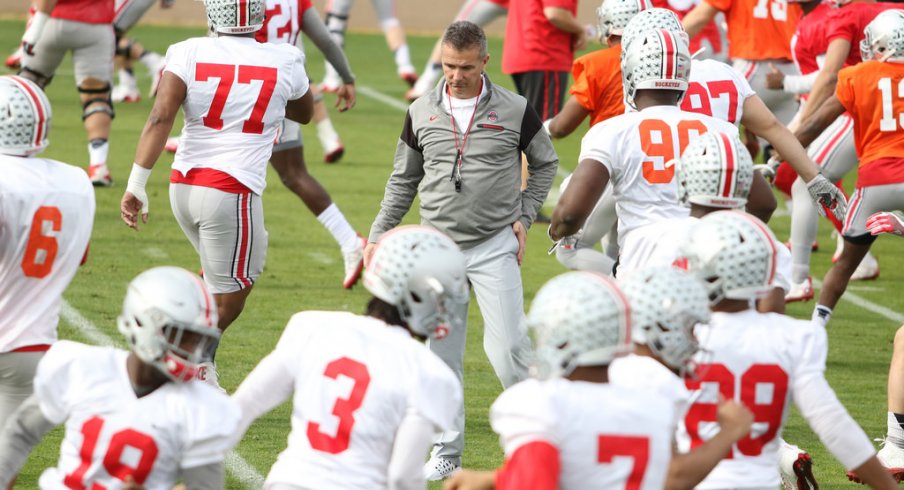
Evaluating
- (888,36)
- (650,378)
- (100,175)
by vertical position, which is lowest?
(100,175)

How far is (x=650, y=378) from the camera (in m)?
3.70

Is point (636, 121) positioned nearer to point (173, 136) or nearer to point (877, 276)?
A: point (877, 276)

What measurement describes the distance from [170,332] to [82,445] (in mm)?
372

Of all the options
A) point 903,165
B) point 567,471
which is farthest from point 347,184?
point 567,471

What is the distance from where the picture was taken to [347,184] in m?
12.3

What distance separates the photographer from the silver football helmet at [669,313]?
3.68m

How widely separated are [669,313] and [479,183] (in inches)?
92.7

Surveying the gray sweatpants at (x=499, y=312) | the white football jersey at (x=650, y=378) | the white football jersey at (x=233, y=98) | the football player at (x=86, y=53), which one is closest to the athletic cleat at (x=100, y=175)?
the football player at (x=86, y=53)

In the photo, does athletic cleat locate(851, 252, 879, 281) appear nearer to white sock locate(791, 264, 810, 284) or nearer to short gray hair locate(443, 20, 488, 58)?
white sock locate(791, 264, 810, 284)

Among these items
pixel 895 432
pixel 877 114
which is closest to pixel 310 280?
pixel 877 114

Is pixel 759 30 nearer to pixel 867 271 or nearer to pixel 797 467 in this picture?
pixel 867 271

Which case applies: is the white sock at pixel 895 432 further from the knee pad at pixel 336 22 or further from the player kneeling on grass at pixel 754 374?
the knee pad at pixel 336 22

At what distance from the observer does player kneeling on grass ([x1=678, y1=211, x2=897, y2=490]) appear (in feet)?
13.0

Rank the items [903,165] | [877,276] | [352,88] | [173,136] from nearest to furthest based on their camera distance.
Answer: [903,165], [352,88], [877,276], [173,136]
